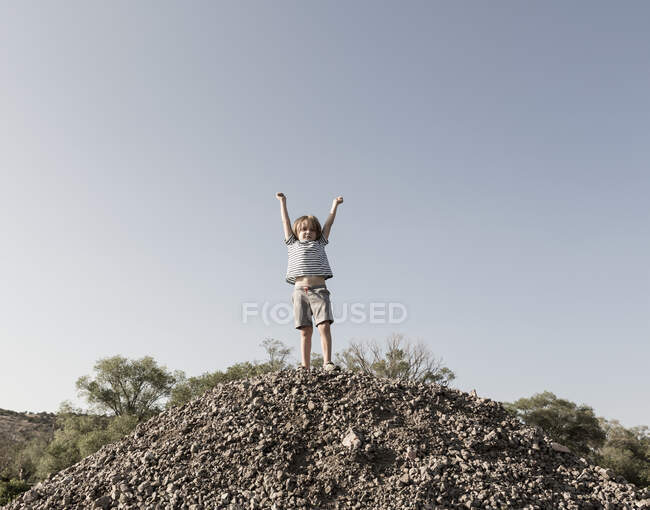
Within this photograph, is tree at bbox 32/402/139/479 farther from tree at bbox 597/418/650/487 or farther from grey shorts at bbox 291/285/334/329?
tree at bbox 597/418/650/487

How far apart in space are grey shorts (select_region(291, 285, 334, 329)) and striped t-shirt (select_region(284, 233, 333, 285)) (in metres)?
0.25

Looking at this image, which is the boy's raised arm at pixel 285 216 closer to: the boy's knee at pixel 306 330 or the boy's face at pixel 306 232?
the boy's face at pixel 306 232

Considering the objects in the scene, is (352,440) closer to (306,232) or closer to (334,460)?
(334,460)

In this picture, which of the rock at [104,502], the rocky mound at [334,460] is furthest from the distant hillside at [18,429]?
the rock at [104,502]

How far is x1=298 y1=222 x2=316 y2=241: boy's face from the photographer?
7.71 meters

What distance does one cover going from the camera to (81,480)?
5.89 meters

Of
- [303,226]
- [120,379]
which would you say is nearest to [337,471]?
[303,226]

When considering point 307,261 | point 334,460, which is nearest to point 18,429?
point 307,261

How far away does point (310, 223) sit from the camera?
775cm

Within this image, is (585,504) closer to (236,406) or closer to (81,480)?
(236,406)

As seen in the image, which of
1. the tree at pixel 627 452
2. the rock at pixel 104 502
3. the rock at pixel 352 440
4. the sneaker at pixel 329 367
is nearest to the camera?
the rock at pixel 104 502

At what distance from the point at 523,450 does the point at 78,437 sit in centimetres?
2791

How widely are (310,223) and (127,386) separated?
2765cm

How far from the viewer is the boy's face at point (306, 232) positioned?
7.71 meters
